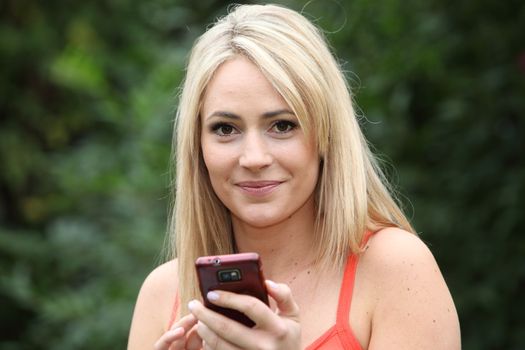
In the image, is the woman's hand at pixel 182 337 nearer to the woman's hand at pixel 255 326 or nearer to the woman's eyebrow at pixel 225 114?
the woman's hand at pixel 255 326

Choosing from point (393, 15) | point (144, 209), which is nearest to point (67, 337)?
point (144, 209)

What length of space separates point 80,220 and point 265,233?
3479 millimetres

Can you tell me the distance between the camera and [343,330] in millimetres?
2768

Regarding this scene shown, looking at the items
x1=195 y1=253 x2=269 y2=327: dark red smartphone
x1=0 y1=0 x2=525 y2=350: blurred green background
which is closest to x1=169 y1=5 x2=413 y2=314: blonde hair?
x1=195 y1=253 x2=269 y2=327: dark red smartphone

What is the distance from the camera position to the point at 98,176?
6.02 meters

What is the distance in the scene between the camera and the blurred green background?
190 inches

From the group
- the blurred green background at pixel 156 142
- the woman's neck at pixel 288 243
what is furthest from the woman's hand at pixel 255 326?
the blurred green background at pixel 156 142

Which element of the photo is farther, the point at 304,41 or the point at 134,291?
the point at 134,291

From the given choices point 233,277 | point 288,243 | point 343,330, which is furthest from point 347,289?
point 233,277

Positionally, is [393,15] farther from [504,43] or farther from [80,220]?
[80,220]

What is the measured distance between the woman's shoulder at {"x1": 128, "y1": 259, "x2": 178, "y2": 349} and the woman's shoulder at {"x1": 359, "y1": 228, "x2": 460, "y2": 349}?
64 cm

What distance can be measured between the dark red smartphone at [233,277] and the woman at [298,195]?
0.21 ft

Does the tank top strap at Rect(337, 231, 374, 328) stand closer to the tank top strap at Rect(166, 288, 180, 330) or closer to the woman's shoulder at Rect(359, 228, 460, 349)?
the woman's shoulder at Rect(359, 228, 460, 349)

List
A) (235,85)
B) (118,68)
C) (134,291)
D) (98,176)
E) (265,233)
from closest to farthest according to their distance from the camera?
(235,85) → (265,233) → (134,291) → (98,176) → (118,68)
